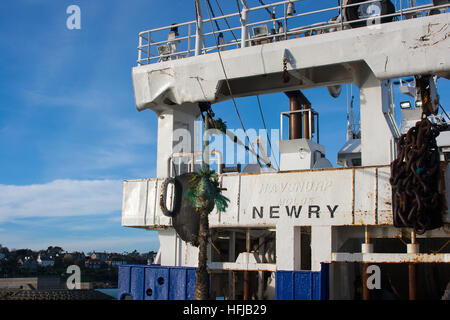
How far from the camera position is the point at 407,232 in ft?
38.7

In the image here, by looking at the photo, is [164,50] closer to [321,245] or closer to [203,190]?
[203,190]

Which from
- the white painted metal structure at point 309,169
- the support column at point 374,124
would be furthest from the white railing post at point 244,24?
the support column at point 374,124

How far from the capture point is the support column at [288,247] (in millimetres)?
12164

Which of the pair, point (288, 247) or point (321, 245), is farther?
point (288, 247)

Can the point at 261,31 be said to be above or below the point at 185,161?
above

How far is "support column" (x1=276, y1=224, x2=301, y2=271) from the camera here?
12.2 metres

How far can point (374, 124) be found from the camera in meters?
12.7

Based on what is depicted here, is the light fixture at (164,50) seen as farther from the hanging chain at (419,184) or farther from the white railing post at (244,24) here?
the hanging chain at (419,184)

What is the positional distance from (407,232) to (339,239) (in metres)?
1.54

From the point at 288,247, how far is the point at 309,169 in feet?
7.52

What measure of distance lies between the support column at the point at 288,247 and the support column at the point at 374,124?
2376mm

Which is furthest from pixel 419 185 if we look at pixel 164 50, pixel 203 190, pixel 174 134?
pixel 164 50

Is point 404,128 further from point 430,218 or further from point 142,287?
point 142,287

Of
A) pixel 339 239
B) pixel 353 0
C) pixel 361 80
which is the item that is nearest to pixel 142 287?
pixel 339 239
